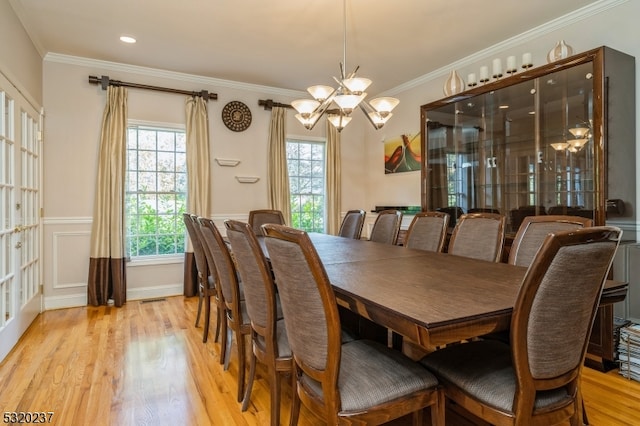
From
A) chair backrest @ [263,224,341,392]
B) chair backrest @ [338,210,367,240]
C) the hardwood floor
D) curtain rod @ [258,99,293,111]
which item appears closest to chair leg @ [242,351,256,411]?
the hardwood floor

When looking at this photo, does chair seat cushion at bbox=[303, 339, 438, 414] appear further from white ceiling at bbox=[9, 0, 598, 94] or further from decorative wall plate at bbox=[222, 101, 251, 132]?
decorative wall plate at bbox=[222, 101, 251, 132]

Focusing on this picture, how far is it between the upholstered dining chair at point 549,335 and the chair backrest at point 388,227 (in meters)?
2.09

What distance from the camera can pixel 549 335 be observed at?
1188 millimetres

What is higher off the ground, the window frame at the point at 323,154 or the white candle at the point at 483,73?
the white candle at the point at 483,73

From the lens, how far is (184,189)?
185 inches

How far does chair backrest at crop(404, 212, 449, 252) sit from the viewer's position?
9.45 ft

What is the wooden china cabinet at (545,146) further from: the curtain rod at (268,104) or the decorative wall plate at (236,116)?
the decorative wall plate at (236,116)

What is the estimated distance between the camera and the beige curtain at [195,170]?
4.51 meters

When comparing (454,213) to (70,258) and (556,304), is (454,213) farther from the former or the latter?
(70,258)

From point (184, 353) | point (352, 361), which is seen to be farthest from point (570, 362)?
point (184, 353)

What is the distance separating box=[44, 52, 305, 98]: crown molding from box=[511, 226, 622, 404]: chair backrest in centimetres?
455

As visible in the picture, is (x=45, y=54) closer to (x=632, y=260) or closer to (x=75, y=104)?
(x=75, y=104)

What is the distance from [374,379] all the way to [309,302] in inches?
15.1

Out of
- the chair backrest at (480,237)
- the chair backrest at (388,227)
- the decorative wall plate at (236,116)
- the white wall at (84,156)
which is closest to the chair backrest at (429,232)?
the chair backrest at (480,237)
